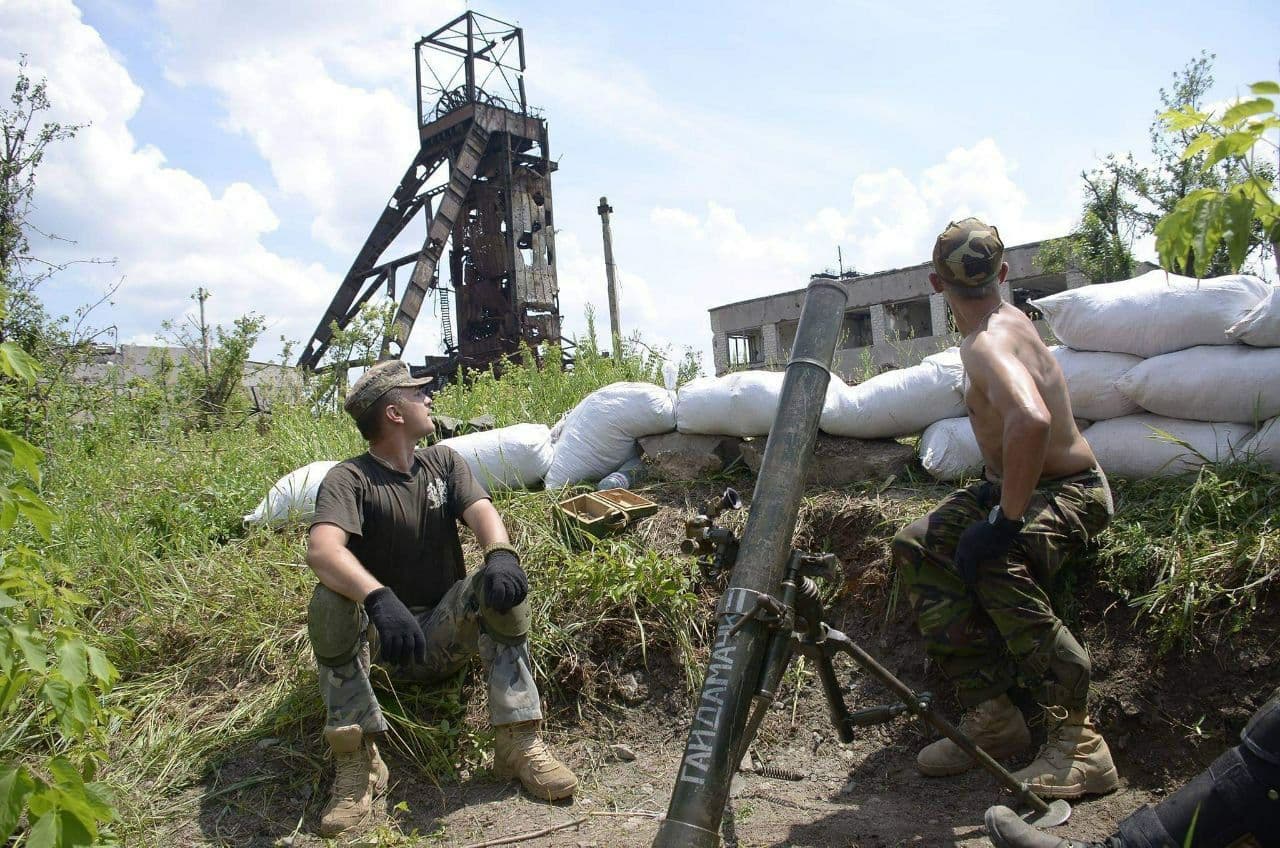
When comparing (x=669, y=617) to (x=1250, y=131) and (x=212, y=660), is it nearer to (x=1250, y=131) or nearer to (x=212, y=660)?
(x=212, y=660)

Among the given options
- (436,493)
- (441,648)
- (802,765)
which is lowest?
(802,765)

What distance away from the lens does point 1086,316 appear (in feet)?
12.4

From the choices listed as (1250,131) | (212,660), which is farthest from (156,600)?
(1250,131)

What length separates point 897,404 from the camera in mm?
4109

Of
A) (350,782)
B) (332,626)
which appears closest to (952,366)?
(332,626)

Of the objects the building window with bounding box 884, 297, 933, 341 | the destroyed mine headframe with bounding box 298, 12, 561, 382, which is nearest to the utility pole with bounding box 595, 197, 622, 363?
the destroyed mine headframe with bounding box 298, 12, 561, 382

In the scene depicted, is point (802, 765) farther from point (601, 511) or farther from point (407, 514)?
point (407, 514)

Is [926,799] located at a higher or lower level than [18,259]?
lower

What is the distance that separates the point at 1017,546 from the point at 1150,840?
3.20ft

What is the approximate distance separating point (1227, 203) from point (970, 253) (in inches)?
62.2

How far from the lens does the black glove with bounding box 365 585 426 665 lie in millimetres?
2674

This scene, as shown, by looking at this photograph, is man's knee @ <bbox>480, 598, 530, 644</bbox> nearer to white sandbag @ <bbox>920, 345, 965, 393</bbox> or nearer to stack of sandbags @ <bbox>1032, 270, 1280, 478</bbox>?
white sandbag @ <bbox>920, 345, 965, 393</bbox>

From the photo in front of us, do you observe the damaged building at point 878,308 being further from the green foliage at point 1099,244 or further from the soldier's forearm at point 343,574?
the soldier's forearm at point 343,574

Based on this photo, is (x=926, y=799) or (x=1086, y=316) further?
(x=1086, y=316)
